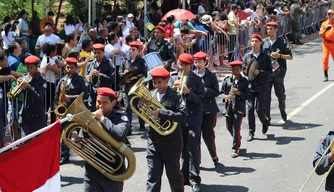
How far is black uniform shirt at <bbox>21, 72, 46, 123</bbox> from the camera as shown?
34.3 ft

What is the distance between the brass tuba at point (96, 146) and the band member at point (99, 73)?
5006mm

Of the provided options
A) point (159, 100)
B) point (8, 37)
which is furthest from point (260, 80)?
point (8, 37)

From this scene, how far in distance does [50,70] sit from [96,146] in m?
5.52

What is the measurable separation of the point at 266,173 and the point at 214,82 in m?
1.65

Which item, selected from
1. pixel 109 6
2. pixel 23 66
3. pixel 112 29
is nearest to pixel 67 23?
pixel 112 29

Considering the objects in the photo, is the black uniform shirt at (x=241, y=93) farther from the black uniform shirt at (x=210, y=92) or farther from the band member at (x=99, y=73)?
the band member at (x=99, y=73)

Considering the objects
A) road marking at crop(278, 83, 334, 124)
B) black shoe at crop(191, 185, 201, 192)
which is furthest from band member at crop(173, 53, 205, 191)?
road marking at crop(278, 83, 334, 124)

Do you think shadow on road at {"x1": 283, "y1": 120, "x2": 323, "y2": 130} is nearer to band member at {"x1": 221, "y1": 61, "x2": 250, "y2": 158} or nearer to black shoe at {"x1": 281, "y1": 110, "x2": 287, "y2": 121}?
black shoe at {"x1": 281, "y1": 110, "x2": 287, "y2": 121}

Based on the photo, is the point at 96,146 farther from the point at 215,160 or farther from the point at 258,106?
the point at 258,106

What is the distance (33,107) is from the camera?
10523 millimetres

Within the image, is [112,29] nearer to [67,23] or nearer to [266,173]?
[67,23]

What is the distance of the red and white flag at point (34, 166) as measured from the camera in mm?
5762

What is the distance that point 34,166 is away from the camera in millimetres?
6047

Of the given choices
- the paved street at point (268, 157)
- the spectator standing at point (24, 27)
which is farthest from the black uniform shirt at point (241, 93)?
the spectator standing at point (24, 27)
